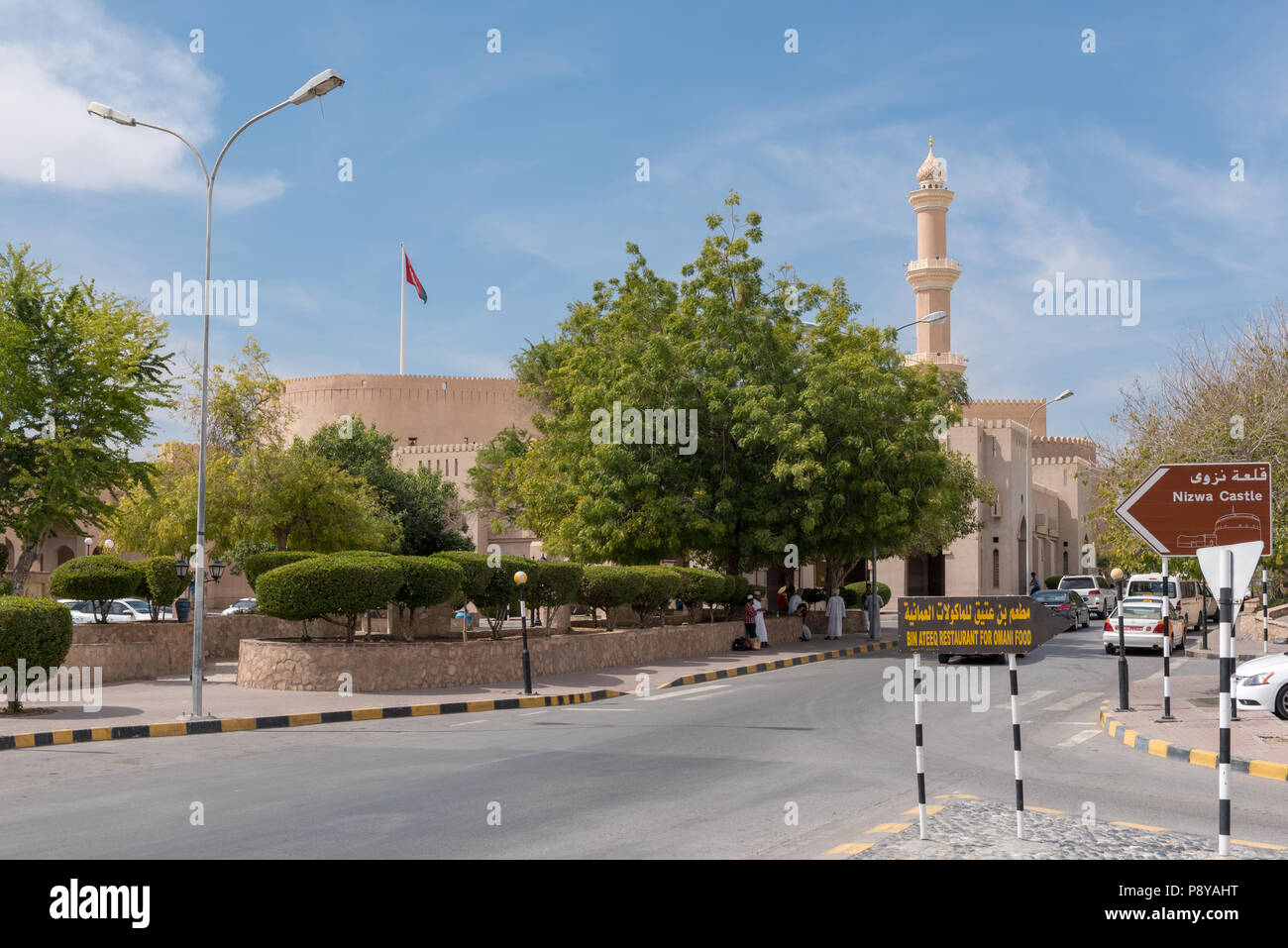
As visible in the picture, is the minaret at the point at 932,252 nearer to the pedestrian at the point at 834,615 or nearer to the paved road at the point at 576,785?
the pedestrian at the point at 834,615

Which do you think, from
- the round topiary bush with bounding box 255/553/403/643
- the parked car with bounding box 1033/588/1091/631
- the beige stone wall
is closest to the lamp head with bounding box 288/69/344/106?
the round topiary bush with bounding box 255/553/403/643

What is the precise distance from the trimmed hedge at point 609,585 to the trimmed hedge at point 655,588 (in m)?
0.38

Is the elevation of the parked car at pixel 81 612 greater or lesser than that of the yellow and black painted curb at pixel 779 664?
greater

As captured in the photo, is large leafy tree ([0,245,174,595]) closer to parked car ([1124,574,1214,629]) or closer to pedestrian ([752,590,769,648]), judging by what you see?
pedestrian ([752,590,769,648])

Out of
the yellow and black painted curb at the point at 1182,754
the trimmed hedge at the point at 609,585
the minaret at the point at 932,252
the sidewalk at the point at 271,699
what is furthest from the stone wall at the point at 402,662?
the minaret at the point at 932,252

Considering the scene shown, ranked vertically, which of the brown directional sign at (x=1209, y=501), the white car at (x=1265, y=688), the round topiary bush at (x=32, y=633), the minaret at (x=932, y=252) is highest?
the minaret at (x=932, y=252)

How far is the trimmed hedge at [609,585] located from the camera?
26266 millimetres

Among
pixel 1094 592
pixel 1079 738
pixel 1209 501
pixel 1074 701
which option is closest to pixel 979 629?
pixel 1079 738

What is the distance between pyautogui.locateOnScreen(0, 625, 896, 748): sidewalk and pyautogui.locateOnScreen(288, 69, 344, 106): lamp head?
29.4 feet

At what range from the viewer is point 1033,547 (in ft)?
219

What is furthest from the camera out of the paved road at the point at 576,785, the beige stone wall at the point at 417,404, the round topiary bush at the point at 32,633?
the beige stone wall at the point at 417,404
